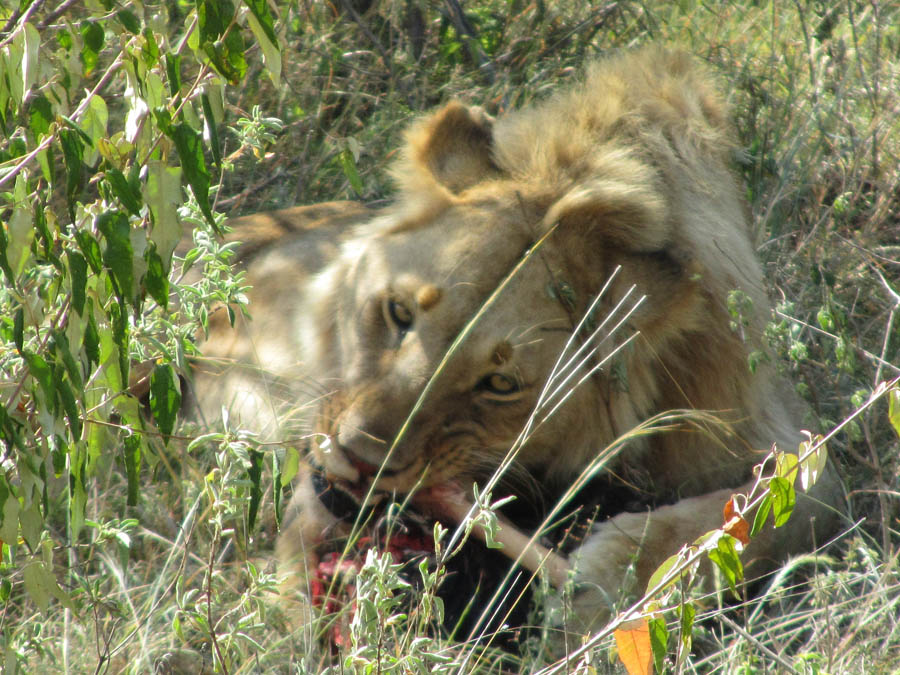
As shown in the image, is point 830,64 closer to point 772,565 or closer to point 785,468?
point 772,565

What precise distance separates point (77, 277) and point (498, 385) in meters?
1.58

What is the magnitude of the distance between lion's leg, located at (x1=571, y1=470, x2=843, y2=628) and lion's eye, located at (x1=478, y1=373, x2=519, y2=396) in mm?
→ 431

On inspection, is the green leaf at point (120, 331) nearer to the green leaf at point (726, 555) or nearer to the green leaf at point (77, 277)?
the green leaf at point (77, 277)

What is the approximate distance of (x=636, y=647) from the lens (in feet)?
5.84

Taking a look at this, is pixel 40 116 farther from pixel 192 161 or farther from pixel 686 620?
pixel 686 620

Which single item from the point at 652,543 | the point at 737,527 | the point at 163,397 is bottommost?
the point at 652,543

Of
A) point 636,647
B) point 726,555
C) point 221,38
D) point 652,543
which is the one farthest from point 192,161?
point 652,543

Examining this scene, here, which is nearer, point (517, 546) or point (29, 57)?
point (29, 57)

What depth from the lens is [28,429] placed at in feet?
5.62

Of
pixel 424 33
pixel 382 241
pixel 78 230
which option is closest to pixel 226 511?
pixel 78 230

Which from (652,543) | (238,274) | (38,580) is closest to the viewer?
(38,580)

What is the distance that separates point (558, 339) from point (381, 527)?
0.69m

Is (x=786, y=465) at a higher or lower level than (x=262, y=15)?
lower

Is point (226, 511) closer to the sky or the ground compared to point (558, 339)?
closer to the sky
